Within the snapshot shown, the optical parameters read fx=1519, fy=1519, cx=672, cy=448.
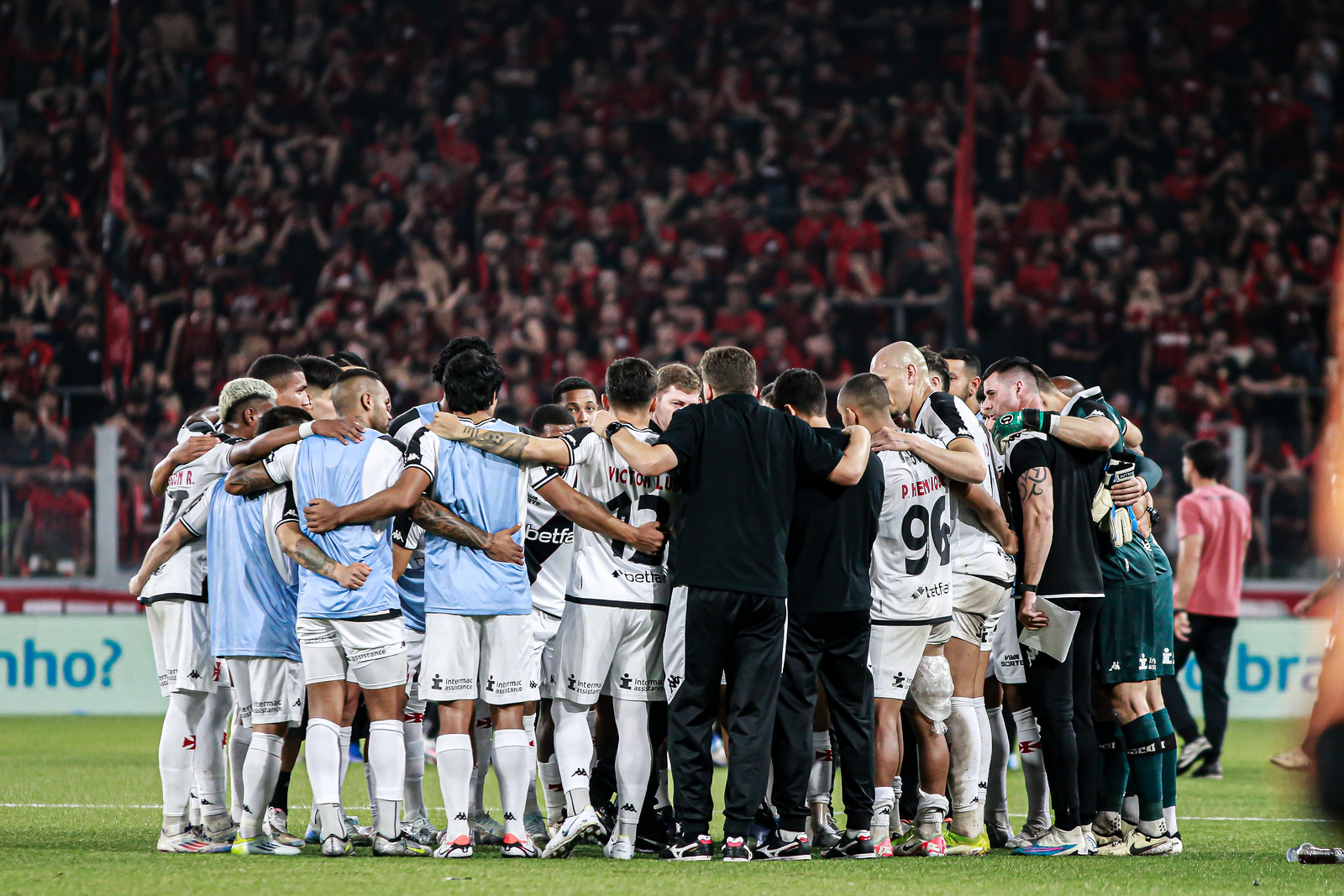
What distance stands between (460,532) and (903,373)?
230 centimetres

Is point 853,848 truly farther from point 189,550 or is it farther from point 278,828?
point 189,550

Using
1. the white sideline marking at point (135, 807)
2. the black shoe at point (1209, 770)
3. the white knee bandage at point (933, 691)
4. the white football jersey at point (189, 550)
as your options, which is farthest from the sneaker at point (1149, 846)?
the white football jersey at point (189, 550)

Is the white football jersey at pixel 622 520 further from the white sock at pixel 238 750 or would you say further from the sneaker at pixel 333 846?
the white sock at pixel 238 750

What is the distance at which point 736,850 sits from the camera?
653cm

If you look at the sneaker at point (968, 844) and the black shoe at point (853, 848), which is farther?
the sneaker at point (968, 844)

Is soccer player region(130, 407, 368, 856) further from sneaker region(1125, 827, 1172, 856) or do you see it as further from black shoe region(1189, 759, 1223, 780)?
black shoe region(1189, 759, 1223, 780)

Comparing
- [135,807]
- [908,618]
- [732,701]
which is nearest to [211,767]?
[135,807]

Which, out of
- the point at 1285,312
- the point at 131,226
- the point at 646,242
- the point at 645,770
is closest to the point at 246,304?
the point at 131,226

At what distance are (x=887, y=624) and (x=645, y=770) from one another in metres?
1.31

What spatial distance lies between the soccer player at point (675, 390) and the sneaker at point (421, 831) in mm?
2228

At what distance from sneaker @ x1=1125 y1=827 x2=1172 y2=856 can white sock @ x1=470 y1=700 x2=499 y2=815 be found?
120 inches

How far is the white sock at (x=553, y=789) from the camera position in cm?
750

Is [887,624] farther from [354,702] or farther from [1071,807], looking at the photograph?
[354,702]

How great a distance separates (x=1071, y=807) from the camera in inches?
275
